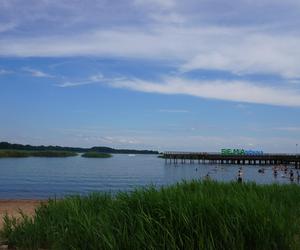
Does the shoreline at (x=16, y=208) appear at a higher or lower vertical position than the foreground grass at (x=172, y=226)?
lower

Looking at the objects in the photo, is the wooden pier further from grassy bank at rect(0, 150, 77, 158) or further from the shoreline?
the shoreline

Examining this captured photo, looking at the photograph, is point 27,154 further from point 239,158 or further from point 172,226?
point 172,226

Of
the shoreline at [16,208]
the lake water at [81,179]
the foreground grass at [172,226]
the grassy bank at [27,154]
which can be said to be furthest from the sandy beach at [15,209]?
the grassy bank at [27,154]

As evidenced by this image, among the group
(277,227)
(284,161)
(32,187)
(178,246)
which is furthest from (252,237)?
(284,161)

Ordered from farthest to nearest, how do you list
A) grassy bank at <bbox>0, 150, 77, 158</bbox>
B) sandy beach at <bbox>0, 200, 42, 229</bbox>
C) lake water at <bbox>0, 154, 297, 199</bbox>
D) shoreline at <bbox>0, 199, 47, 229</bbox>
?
grassy bank at <bbox>0, 150, 77, 158</bbox> < lake water at <bbox>0, 154, 297, 199</bbox> < sandy beach at <bbox>0, 200, 42, 229</bbox> < shoreline at <bbox>0, 199, 47, 229</bbox>

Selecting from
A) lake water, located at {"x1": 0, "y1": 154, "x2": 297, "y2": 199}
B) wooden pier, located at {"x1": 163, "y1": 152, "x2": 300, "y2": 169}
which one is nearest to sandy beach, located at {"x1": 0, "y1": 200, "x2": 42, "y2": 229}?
lake water, located at {"x1": 0, "y1": 154, "x2": 297, "y2": 199}

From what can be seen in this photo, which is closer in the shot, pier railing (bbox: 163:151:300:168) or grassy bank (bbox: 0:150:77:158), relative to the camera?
pier railing (bbox: 163:151:300:168)

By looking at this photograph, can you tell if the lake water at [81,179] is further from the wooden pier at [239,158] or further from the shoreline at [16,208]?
the wooden pier at [239,158]

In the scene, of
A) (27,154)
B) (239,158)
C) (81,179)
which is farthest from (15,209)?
(27,154)

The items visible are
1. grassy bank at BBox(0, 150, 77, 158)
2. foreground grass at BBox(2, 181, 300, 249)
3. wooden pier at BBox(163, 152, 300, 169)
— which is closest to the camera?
foreground grass at BBox(2, 181, 300, 249)

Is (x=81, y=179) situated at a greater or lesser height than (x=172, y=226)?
Answer: lesser

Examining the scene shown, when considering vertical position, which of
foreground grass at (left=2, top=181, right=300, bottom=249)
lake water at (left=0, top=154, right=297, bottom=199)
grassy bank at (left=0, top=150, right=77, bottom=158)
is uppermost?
grassy bank at (left=0, top=150, right=77, bottom=158)

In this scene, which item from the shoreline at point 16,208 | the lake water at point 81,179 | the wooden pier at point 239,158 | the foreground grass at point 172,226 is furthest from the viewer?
the wooden pier at point 239,158

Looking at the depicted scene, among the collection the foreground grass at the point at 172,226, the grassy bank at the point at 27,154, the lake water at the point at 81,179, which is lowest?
the lake water at the point at 81,179
